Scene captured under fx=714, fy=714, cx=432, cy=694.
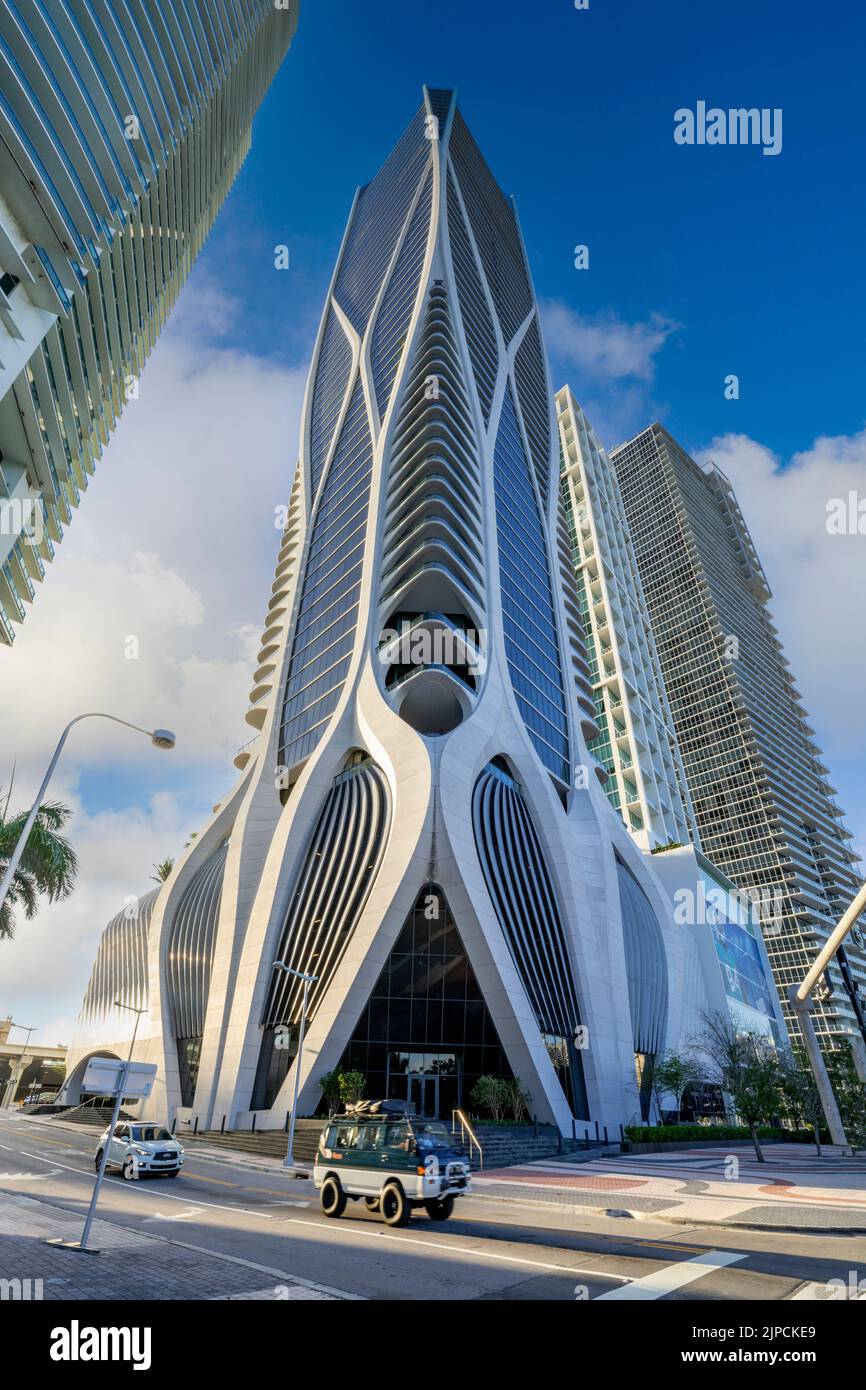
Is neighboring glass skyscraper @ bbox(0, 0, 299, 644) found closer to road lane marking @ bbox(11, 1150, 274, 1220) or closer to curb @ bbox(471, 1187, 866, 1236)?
road lane marking @ bbox(11, 1150, 274, 1220)

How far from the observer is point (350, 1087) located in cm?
3203

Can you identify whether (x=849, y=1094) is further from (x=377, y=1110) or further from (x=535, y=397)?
(x=535, y=397)

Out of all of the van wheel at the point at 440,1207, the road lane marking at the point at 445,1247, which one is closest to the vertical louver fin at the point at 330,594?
the van wheel at the point at 440,1207

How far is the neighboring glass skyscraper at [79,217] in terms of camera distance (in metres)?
10.9

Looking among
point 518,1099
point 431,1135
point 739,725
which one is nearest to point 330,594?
point 518,1099

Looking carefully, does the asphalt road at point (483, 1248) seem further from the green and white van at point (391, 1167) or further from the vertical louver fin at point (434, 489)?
the vertical louver fin at point (434, 489)

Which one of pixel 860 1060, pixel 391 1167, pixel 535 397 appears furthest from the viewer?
pixel 535 397

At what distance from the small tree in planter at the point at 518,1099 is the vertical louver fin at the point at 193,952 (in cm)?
1905

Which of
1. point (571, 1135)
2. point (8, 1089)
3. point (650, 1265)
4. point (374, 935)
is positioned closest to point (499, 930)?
point (374, 935)

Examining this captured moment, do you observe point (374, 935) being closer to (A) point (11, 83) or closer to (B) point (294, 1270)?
(B) point (294, 1270)

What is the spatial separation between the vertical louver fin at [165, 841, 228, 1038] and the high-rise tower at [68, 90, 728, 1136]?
0.61 ft

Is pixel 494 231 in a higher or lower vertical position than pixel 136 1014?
higher

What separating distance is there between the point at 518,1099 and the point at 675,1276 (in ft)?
89.3

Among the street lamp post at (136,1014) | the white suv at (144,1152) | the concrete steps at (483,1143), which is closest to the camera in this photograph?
the white suv at (144,1152)
